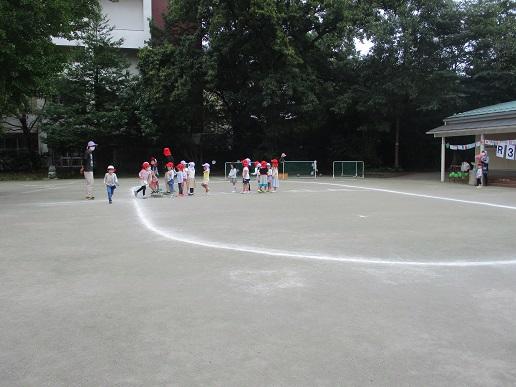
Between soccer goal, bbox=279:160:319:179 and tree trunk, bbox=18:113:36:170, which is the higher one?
tree trunk, bbox=18:113:36:170

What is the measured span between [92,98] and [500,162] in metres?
28.1

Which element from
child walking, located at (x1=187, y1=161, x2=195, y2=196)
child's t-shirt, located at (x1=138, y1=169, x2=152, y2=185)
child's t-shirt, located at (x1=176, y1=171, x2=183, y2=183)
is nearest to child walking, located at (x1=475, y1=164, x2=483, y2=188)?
child walking, located at (x1=187, y1=161, x2=195, y2=196)

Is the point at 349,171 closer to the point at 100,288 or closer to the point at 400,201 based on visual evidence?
the point at 400,201

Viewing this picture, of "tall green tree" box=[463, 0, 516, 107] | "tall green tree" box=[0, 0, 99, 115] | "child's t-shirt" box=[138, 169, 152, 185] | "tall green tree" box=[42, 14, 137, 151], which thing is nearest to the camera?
"tall green tree" box=[0, 0, 99, 115]

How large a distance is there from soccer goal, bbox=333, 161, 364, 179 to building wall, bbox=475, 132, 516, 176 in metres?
8.43

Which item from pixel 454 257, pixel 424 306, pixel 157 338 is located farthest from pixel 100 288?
pixel 454 257

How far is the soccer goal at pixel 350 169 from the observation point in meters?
34.4

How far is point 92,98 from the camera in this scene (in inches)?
1459

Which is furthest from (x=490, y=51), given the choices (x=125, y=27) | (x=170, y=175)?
(x=125, y=27)

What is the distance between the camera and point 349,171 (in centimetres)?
3462

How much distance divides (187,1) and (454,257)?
3027 centimetres

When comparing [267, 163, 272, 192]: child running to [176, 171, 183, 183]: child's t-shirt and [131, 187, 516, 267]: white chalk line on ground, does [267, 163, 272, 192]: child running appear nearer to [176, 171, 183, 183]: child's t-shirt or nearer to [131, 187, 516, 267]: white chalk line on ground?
[176, 171, 183, 183]: child's t-shirt

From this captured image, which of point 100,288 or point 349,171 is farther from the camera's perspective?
point 349,171

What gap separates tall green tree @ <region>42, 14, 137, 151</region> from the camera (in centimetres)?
3541
